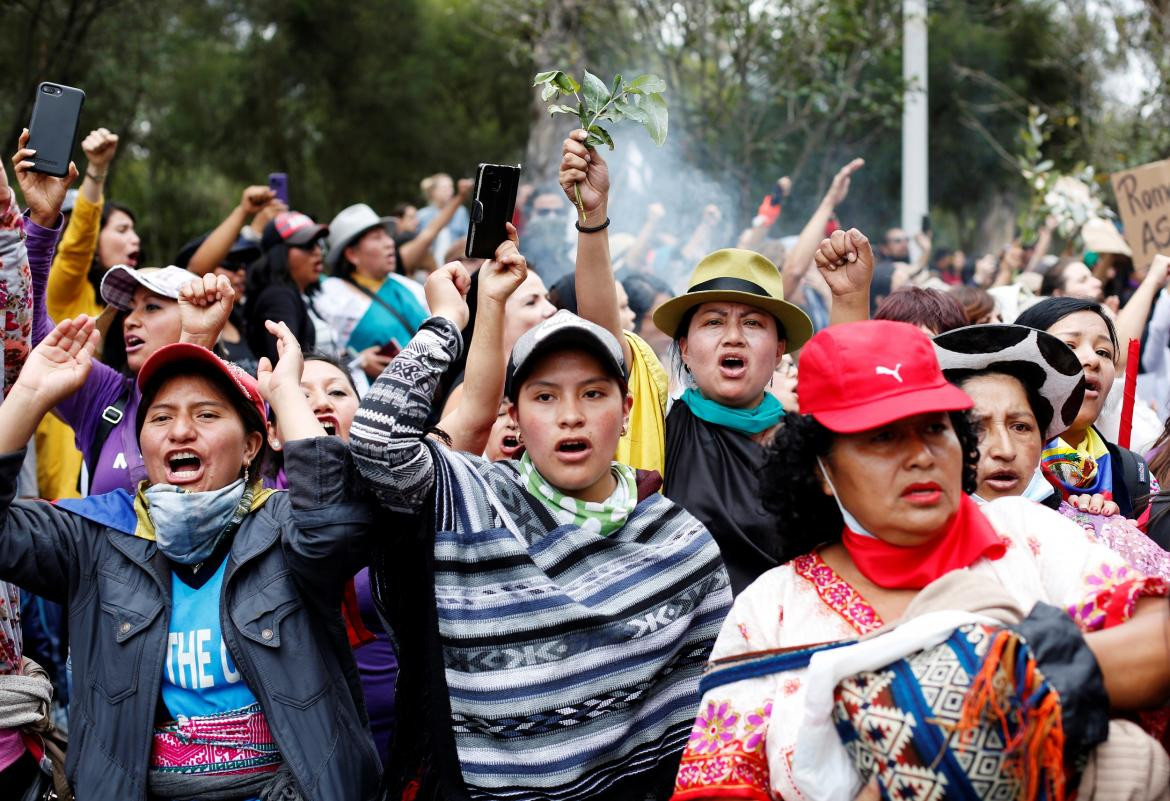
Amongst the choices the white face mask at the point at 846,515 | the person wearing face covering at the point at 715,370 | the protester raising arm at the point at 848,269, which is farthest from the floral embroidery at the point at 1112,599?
the protester raising arm at the point at 848,269

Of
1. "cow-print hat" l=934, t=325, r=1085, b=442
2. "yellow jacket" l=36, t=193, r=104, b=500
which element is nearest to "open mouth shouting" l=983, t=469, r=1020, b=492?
"cow-print hat" l=934, t=325, r=1085, b=442

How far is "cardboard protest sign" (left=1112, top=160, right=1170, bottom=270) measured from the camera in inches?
291

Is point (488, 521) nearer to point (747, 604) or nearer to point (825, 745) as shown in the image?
point (747, 604)

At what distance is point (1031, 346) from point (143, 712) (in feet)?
8.43

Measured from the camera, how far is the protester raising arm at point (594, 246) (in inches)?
153

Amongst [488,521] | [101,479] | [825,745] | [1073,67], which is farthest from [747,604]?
[1073,67]

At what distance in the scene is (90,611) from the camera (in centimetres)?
338

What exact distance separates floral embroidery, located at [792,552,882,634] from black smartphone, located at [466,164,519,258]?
4.08ft

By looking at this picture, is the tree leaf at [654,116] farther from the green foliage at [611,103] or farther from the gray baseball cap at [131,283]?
the gray baseball cap at [131,283]

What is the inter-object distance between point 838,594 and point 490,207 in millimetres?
1444

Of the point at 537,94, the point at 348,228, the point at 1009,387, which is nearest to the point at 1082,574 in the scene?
the point at 1009,387

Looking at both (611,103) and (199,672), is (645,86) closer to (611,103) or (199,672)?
(611,103)

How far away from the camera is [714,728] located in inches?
104

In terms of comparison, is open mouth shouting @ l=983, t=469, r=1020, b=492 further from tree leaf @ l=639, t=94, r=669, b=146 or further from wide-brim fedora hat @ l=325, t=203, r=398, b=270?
wide-brim fedora hat @ l=325, t=203, r=398, b=270
